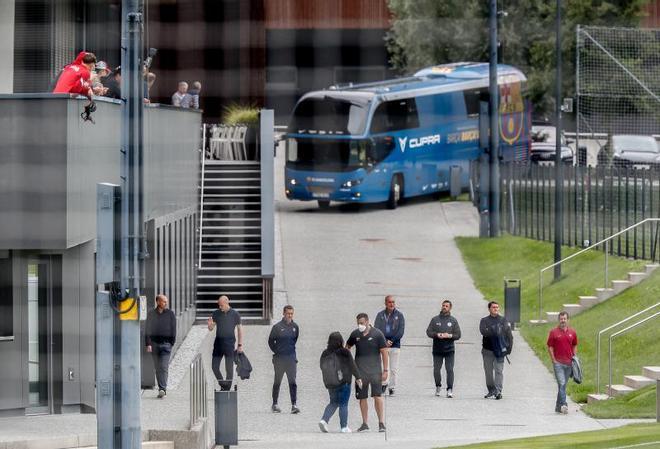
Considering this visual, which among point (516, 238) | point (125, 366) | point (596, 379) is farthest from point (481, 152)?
point (125, 366)

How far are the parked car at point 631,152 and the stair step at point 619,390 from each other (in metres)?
11.7

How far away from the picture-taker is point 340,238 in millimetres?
17109

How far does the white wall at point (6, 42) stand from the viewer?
30.8ft

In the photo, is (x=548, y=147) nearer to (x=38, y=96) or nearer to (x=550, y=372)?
(x=550, y=372)

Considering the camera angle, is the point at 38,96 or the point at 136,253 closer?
the point at 136,253

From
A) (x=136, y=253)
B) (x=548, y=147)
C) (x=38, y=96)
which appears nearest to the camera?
(x=136, y=253)

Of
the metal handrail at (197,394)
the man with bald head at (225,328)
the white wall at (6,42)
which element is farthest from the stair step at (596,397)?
the white wall at (6,42)

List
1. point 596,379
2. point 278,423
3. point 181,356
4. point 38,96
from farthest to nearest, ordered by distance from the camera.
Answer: point 181,356 < point 596,379 < point 278,423 < point 38,96

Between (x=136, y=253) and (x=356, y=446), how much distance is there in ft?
8.13

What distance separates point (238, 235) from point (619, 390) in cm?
488

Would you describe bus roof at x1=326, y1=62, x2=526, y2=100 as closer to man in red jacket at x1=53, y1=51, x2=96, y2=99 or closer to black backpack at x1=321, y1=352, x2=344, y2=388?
black backpack at x1=321, y1=352, x2=344, y2=388

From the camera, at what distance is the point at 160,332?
9.58m

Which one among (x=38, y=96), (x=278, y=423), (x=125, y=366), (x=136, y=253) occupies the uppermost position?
(x=38, y=96)

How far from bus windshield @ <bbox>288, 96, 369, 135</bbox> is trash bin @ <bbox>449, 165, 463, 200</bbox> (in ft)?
6.51
